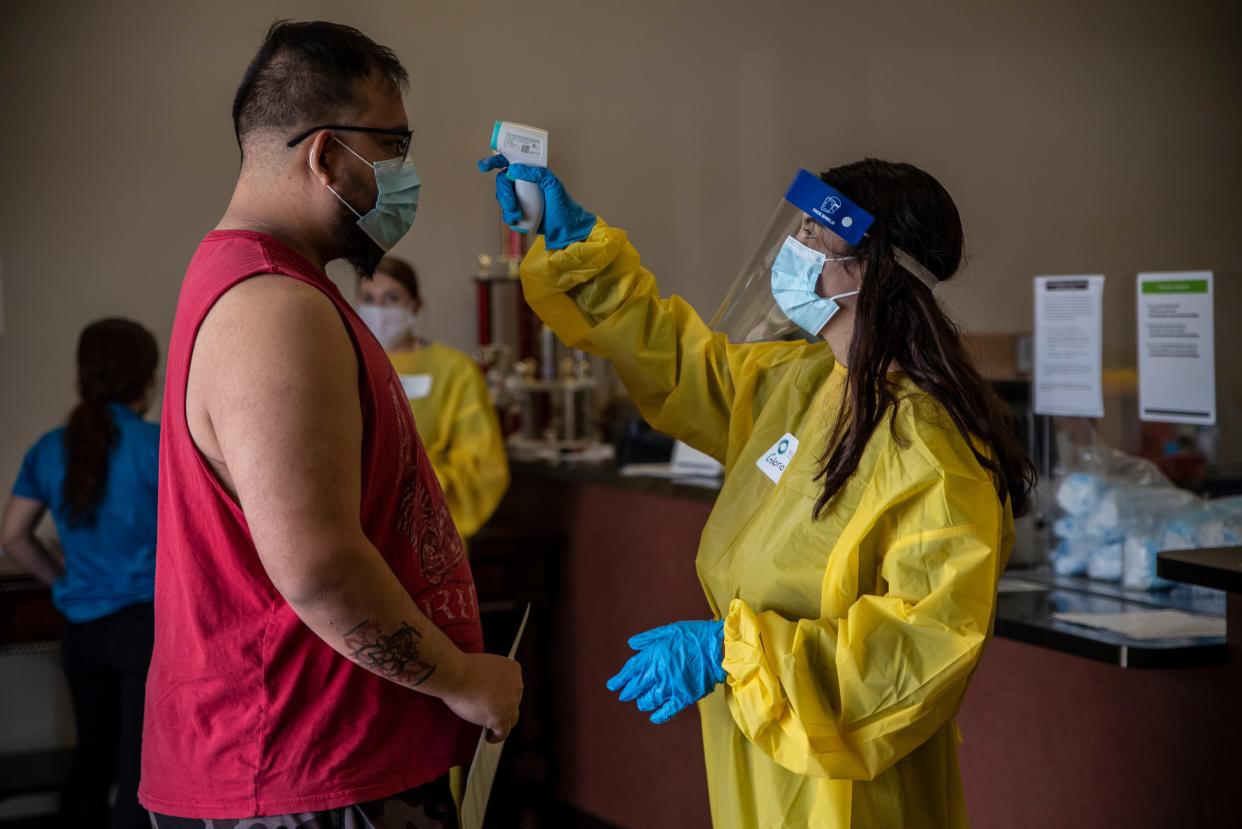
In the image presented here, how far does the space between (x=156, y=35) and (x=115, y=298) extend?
2.51 ft

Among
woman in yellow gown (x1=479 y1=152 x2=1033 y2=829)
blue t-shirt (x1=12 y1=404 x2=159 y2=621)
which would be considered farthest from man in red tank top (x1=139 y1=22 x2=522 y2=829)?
blue t-shirt (x1=12 y1=404 x2=159 y2=621)

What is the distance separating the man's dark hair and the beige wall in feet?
5.82

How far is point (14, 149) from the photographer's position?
3461mm

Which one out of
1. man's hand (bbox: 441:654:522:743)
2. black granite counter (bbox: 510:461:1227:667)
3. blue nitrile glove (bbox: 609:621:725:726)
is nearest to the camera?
man's hand (bbox: 441:654:522:743)

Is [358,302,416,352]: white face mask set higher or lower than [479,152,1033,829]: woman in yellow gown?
higher

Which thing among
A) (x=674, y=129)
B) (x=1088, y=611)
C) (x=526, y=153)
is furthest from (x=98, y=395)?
(x=674, y=129)

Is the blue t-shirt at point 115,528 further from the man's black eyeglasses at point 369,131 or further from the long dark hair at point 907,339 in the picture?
the long dark hair at point 907,339

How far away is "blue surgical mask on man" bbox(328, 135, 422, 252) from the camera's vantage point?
50.1 inches

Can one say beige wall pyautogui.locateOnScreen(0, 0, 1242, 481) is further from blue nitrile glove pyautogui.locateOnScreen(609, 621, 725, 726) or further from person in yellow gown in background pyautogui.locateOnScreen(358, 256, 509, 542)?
blue nitrile glove pyautogui.locateOnScreen(609, 621, 725, 726)

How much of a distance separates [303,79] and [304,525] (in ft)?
1.47

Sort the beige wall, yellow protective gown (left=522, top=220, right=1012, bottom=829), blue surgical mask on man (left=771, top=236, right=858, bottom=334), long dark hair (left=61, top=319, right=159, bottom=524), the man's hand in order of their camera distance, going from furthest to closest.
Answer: the beige wall, long dark hair (left=61, top=319, right=159, bottom=524), blue surgical mask on man (left=771, top=236, right=858, bottom=334), yellow protective gown (left=522, top=220, right=1012, bottom=829), the man's hand

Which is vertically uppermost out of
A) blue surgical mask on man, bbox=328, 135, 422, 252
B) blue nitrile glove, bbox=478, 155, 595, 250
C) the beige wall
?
the beige wall

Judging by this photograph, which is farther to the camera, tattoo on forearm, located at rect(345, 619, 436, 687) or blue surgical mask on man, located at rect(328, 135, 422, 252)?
blue surgical mask on man, located at rect(328, 135, 422, 252)

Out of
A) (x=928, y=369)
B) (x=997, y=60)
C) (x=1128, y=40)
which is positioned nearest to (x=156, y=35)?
(x=928, y=369)
